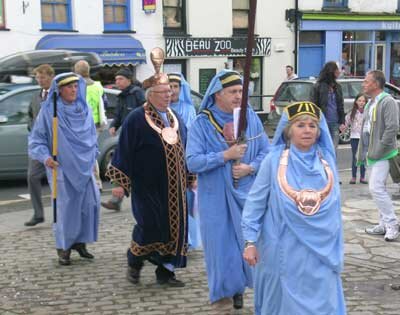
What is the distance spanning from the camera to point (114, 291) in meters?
5.80

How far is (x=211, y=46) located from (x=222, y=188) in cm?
1861

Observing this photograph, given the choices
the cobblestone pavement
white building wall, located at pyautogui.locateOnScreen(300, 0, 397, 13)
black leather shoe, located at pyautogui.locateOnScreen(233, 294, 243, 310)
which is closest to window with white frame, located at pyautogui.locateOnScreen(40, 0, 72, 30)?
white building wall, located at pyautogui.locateOnScreen(300, 0, 397, 13)

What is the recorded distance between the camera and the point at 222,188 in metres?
5.00

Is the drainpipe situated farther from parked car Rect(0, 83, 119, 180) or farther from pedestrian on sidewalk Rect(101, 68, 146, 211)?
pedestrian on sidewalk Rect(101, 68, 146, 211)

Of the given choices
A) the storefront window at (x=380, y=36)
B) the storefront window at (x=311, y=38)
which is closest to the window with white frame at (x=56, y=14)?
the storefront window at (x=311, y=38)

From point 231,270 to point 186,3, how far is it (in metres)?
18.6

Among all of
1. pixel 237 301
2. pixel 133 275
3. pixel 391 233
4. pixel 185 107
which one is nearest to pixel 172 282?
pixel 133 275

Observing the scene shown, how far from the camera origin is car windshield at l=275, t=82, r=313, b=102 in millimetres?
17281

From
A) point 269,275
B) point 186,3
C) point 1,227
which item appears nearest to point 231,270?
point 269,275

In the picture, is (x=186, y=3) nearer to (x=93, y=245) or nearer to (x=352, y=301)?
(x=93, y=245)

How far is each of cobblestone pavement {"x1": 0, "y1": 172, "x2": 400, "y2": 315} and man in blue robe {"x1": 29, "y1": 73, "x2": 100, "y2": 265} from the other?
34 cm

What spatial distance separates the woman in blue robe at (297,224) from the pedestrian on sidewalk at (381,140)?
3.14 meters

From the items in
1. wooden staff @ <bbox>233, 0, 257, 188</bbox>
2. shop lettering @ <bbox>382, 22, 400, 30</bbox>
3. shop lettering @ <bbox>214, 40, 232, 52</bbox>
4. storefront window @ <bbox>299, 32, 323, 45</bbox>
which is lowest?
wooden staff @ <bbox>233, 0, 257, 188</bbox>

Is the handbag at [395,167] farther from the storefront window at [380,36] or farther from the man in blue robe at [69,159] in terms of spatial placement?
the storefront window at [380,36]
